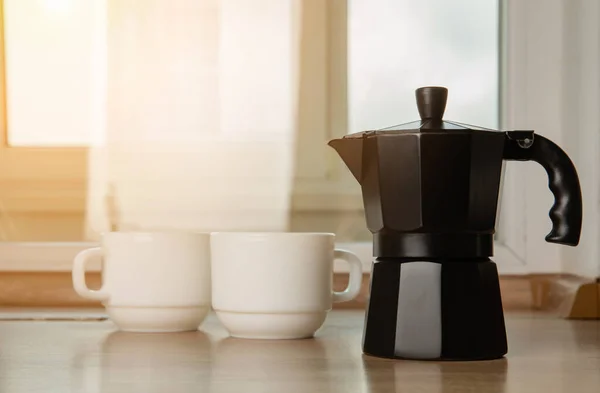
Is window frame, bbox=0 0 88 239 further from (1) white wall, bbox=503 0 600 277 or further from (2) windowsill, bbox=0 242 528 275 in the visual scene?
(1) white wall, bbox=503 0 600 277

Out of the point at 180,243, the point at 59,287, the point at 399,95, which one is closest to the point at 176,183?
the point at 59,287

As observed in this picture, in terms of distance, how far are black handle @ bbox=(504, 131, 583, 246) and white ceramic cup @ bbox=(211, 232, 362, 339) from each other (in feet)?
0.68

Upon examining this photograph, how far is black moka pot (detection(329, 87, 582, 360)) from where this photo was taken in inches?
24.5

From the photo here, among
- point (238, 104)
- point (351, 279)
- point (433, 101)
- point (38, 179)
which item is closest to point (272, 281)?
point (351, 279)

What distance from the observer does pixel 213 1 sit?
1.31 m

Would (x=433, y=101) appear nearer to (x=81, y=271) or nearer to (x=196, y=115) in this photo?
(x=81, y=271)

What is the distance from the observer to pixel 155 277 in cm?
81

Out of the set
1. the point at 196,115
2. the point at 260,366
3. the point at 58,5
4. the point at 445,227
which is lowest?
the point at 260,366

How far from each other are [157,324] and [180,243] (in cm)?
9

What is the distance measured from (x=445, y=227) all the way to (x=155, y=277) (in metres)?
0.32

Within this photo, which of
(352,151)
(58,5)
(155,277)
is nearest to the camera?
(352,151)

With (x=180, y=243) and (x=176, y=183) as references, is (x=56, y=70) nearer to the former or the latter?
(x=176, y=183)

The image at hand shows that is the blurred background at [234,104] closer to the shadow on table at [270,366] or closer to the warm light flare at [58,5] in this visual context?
the warm light flare at [58,5]

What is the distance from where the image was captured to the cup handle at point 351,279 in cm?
81
